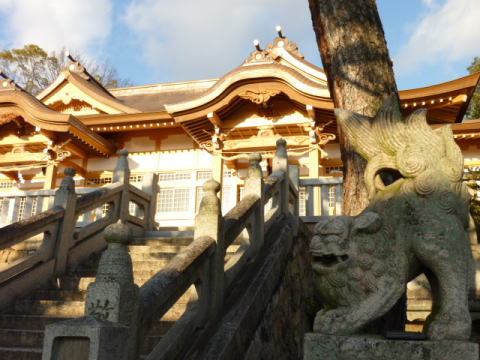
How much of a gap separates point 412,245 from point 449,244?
192 millimetres

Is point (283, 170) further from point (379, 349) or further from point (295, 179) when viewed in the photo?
point (379, 349)

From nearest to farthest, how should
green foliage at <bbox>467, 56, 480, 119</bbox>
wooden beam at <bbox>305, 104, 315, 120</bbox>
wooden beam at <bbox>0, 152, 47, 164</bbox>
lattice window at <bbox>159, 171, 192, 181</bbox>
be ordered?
1. wooden beam at <bbox>305, 104, 315, 120</bbox>
2. wooden beam at <bbox>0, 152, 47, 164</bbox>
3. lattice window at <bbox>159, 171, 192, 181</bbox>
4. green foliage at <bbox>467, 56, 480, 119</bbox>

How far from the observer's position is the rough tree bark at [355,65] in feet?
15.9

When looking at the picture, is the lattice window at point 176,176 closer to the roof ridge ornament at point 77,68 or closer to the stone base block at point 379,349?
the roof ridge ornament at point 77,68

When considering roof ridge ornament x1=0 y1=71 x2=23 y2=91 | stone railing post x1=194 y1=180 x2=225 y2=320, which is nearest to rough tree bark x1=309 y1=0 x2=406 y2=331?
stone railing post x1=194 y1=180 x2=225 y2=320

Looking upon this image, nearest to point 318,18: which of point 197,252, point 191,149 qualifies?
point 197,252

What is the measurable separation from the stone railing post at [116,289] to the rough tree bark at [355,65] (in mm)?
2938

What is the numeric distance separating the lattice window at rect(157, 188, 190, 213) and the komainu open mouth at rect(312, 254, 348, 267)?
376 inches

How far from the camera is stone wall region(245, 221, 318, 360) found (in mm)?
4148

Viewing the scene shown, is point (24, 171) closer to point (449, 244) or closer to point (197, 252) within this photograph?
point (197, 252)

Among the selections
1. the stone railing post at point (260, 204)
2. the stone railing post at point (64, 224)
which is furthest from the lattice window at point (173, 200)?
the stone railing post at point (260, 204)

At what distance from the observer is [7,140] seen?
508 inches

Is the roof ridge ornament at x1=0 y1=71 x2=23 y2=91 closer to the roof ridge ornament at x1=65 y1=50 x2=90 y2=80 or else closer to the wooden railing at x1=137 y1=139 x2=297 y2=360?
the roof ridge ornament at x1=65 y1=50 x2=90 y2=80

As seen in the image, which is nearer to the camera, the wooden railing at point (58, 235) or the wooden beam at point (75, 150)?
the wooden railing at point (58, 235)
